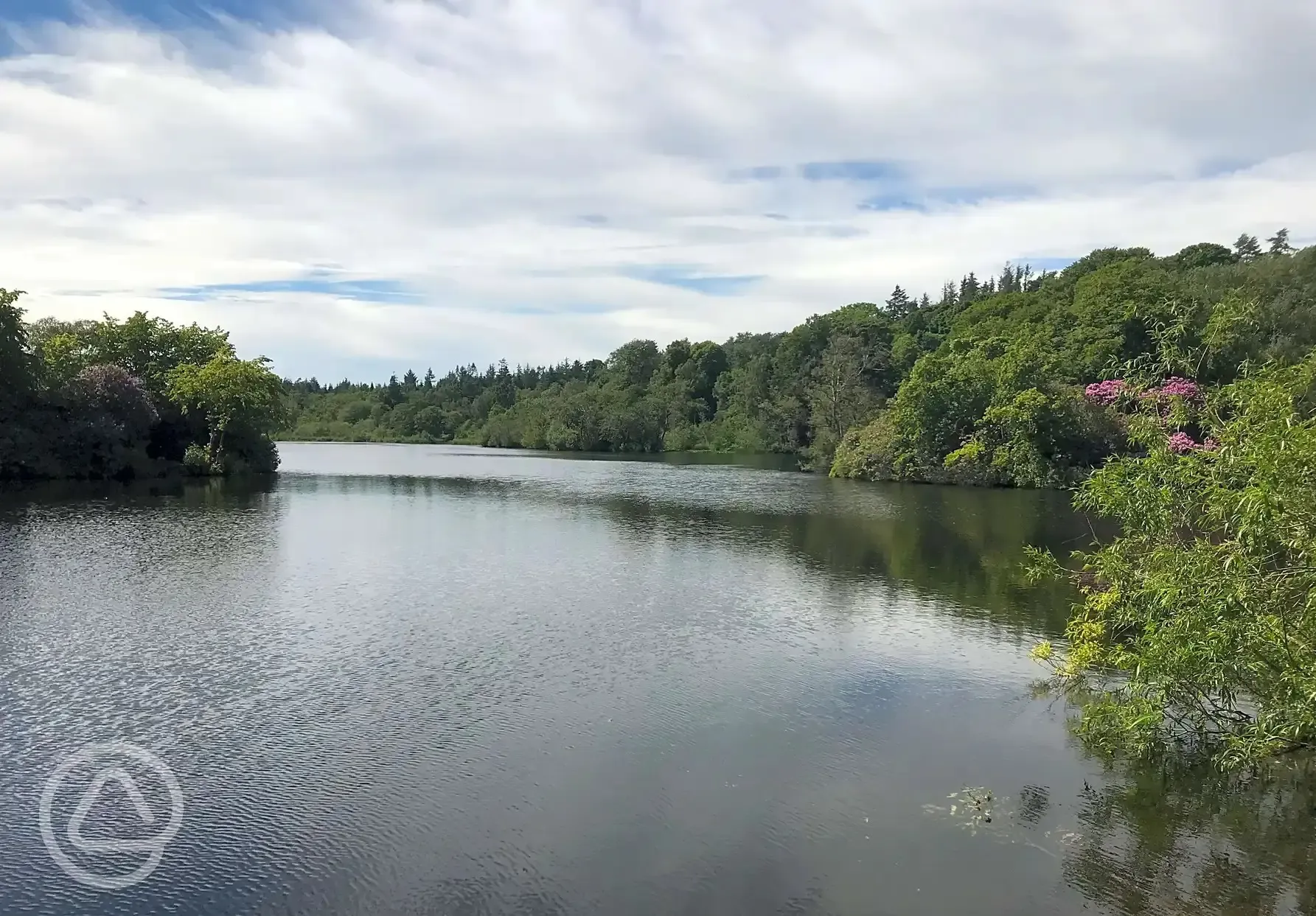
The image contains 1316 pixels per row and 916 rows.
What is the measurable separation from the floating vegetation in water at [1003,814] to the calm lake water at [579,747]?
5cm

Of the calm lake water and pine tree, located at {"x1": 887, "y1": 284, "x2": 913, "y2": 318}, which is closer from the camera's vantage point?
the calm lake water

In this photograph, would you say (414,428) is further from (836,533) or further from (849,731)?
(849,731)

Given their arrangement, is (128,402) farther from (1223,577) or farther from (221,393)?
(1223,577)

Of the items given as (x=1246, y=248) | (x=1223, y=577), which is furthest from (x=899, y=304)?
(x=1223, y=577)

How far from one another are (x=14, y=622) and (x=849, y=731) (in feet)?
47.9

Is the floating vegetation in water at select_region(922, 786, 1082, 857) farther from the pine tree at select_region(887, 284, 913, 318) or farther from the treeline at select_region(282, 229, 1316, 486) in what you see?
the pine tree at select_region(887, 284, 913, 318)

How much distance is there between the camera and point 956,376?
55.5 meters

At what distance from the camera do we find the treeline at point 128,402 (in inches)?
1672

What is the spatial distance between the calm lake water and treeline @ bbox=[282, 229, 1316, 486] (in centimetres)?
590

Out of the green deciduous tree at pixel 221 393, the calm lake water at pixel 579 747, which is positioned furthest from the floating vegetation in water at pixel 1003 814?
the green deciduous tree at pixel 221 393

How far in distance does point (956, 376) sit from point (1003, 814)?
4890cm

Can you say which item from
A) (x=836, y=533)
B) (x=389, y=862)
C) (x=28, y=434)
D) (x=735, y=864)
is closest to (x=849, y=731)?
(x=735, y=864)

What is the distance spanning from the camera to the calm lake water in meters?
8.20

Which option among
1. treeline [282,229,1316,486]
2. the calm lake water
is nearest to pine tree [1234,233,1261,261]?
treeline [282,229,1316,486]
